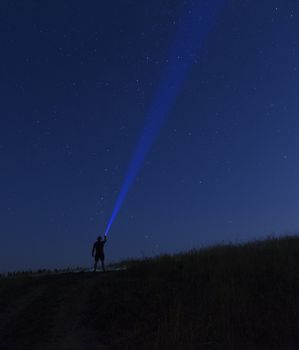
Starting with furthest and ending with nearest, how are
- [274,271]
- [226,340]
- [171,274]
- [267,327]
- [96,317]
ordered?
[171,274]
[274,271]
[96,317]
[267,327]
[226,340]

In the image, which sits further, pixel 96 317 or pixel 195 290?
pixel 195 290

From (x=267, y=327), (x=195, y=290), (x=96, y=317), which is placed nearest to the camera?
(x=267, y=327)

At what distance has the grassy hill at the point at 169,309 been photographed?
439 inches

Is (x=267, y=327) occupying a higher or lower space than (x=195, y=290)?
lower

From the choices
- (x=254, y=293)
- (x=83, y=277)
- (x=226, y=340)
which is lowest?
(x=226, y=340)

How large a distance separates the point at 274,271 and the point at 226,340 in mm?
5562

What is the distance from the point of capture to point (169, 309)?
1266 centimetres

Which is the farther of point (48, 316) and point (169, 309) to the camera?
point (48, 316)

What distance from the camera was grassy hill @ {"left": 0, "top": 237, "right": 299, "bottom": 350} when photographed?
11.2m

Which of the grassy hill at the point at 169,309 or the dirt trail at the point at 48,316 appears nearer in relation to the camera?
the grassy hill at the point at 169,309

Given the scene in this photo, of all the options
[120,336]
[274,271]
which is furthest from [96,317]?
[274,271]

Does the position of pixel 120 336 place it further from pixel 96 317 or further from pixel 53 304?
pixel 53 304

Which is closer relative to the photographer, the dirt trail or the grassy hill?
the grassy hill

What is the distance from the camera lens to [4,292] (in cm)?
1817
